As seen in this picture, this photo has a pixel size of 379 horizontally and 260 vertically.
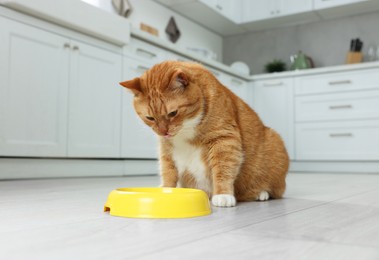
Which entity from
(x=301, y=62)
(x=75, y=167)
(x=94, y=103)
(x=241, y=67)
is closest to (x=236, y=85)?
(x=241, y=67)

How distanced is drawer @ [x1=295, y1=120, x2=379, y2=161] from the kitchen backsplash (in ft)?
3.53

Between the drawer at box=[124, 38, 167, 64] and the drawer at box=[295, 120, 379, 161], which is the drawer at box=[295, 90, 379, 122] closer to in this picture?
the drawer at box=[295, 120, 379, 161]

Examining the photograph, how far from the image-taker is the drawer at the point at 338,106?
4.20 m

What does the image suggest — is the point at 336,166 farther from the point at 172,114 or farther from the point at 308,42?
the point at 172,114

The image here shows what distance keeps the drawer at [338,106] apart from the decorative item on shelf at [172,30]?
1.57m

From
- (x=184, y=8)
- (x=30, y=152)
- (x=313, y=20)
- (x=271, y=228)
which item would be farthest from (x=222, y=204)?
(x=313, y=20)

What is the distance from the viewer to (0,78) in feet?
7.70

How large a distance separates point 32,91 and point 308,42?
151 inches

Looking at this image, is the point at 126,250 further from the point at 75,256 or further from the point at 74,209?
the point at 74,209

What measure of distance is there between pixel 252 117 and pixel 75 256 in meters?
1.03

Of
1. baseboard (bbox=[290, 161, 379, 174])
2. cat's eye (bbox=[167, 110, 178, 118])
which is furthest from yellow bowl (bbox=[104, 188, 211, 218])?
baseboard (bbox=[290, 161, 379, 174])

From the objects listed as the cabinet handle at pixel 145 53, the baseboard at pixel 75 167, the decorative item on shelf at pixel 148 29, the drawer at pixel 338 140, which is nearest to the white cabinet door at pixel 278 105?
the drawer at pixel 338 140

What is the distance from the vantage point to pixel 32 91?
8.25 ft

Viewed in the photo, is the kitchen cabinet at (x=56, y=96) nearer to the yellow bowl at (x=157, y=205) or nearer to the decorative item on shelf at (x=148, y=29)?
the decorative item on shelf at (x=148, y=29)
